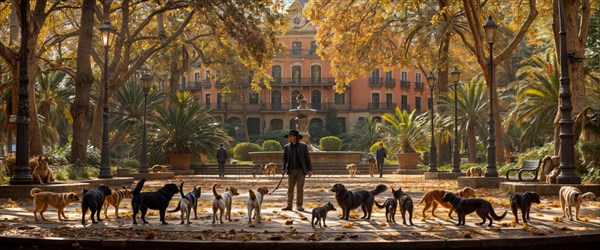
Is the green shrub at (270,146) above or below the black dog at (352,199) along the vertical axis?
above

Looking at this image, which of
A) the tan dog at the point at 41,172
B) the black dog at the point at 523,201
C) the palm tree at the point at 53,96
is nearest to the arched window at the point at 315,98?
the palm tree at the point at 53,96

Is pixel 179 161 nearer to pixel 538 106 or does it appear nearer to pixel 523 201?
pixel 538 106

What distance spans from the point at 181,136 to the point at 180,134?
0.43 ft

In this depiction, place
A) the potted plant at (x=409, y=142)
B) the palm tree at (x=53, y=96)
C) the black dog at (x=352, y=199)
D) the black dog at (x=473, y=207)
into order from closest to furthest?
the black dog at (x=473, y=207), the black dog at (x=352, y=199), the potted plant at (x=409, y=142), the palm tree at (x=53, y=96)

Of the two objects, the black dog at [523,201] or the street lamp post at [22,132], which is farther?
the street lamp post at [22,132]

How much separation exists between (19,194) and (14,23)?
58.6ft

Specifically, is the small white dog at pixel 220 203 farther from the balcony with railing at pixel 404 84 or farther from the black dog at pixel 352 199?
the balcony with railing at pixel 404 84

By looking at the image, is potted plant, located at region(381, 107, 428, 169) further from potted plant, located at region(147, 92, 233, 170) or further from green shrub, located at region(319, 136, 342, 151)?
green shrub, located at region(319, 136, 342, 151)

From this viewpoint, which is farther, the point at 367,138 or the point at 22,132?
the point at 367,138

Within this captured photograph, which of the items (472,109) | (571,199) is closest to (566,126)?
(571,199)

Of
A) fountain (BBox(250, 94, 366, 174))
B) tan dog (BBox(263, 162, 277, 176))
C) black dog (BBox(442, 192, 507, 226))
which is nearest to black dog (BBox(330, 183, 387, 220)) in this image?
black dog (BBox(442, 192, 507, 226))

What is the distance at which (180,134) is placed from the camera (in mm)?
37844

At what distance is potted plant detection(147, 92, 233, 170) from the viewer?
37.6 meters

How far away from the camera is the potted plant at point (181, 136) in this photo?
123 feet
